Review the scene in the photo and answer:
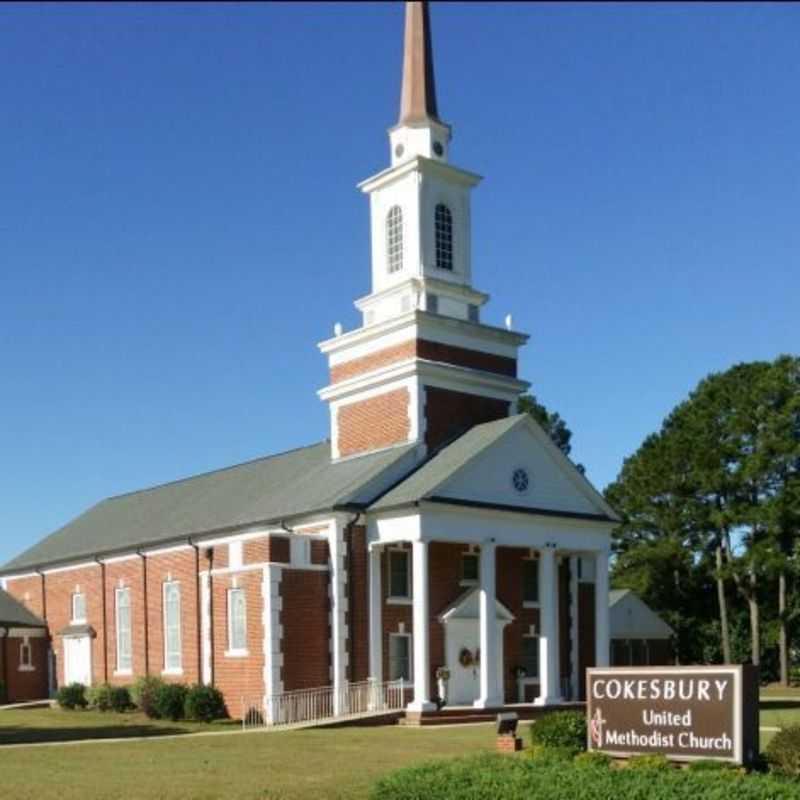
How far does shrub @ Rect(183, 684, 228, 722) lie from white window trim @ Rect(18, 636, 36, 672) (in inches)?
622

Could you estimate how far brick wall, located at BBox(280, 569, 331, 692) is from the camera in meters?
34.8

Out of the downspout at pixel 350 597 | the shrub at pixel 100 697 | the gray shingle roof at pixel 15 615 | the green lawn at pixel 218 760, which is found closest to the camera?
the green lawn at pixel 218 760

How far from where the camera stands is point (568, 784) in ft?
49.0

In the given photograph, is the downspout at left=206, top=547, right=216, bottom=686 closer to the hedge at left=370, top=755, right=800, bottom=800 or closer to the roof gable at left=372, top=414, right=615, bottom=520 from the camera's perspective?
the roof gable at left=372, top=414, right=615, bottom=520

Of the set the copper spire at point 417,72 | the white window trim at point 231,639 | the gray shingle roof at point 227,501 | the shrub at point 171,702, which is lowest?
the shrub at point 171,702

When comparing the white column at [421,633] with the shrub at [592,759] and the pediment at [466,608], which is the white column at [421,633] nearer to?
the pediment at [466,608]

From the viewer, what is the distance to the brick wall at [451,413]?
3878cm

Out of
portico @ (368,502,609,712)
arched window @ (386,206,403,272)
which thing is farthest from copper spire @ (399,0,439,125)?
portico @ (368,502,609,712)

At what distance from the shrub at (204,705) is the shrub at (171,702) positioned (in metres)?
0.33

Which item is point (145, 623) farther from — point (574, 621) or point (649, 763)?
point (649, 763)

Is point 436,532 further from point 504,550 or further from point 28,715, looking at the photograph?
point 28,715

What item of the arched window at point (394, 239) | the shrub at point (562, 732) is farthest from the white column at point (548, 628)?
the shrub at point (562, 732)

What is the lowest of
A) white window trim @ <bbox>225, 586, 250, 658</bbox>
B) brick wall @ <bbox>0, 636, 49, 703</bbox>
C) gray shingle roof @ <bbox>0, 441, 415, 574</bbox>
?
brick wall @ <bbox>0, 636, 49, 703</bbox>

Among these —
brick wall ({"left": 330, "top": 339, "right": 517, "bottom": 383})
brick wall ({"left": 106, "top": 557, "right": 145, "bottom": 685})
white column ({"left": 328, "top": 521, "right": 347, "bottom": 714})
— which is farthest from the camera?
brick wall ({"left": 106, "top": 557, "right": 145, "bottom": 685})
